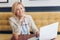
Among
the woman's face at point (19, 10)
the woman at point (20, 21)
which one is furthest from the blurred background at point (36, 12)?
the woman's face at point (19, 10)

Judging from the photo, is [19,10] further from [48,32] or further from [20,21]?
[48,32]

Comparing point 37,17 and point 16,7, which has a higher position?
point 16,7

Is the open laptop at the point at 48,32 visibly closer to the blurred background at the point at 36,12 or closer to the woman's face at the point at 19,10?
the woman's face at the point at 19,10

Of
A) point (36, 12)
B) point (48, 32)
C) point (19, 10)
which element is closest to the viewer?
point (48, 32)

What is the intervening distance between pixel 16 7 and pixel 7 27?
1.12 m

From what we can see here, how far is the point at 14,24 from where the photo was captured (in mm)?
2883

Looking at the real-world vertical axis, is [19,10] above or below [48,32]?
above

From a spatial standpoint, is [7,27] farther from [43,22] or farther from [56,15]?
[56,15]

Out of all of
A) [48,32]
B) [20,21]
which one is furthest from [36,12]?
[48,32]

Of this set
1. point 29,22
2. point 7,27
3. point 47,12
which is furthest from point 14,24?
point 47,12

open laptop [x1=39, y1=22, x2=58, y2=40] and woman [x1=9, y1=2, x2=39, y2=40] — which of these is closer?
open laptop [x1=39, y1=22, x2=58, y2=40]

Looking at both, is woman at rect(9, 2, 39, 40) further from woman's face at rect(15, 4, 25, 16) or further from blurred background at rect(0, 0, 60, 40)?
blurred background at rect(0, 0, 60, 40)

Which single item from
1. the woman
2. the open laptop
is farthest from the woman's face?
the open laptop

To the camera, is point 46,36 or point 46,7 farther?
point 46,7
